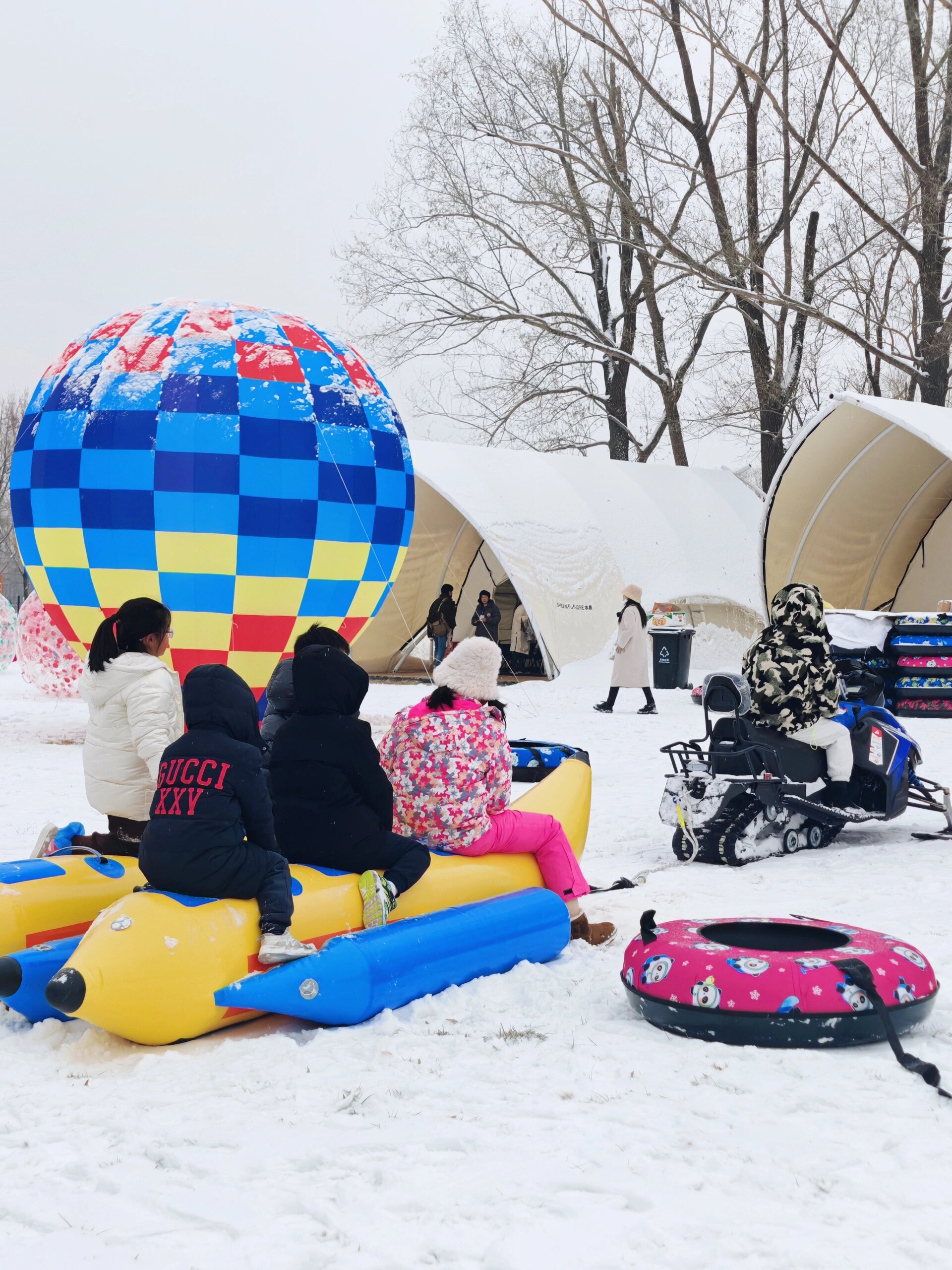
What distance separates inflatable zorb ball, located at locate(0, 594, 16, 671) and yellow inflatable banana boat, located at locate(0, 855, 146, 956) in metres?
15.7

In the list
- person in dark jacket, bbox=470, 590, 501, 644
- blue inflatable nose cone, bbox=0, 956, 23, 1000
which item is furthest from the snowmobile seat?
person in dark jacket, bbox=470, 590, 501, 644

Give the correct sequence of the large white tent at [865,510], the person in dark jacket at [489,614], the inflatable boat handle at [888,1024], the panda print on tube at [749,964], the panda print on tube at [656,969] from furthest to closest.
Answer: the person in dark jacket at [489,614], the large white tent at [865,510], the panda print on tube at [656,969], the panda print on tube at [749,964], the inflatable boat handle at [888,1024]

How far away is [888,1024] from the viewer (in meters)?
3.38

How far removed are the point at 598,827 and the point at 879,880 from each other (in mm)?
1853

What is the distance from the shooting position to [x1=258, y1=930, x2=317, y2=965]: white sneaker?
3.63 m

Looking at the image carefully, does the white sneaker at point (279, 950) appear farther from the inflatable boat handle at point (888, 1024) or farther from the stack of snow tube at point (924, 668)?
the stack of snow tube at point (924, 668)

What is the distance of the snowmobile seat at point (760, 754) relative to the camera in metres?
6.25

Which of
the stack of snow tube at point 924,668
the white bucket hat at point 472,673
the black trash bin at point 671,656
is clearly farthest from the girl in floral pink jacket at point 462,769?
the black trash bin at point 671,656

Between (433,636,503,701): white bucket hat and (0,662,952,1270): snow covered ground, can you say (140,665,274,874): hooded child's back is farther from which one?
(433,636,503,701): white bucket hat

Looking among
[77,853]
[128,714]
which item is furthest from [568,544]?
[77,853]

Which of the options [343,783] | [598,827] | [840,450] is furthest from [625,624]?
[343,783]

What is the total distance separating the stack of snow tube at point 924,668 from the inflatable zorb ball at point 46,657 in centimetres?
916

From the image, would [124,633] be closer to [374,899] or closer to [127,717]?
[127,717]

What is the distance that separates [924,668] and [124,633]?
1023 centimetres
